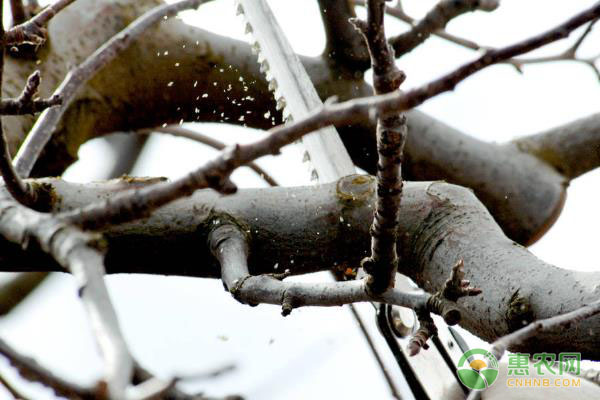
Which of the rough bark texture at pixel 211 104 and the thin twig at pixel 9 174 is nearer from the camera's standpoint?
the thin twig at pixel 9 174

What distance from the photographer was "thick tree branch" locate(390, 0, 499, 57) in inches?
57.8

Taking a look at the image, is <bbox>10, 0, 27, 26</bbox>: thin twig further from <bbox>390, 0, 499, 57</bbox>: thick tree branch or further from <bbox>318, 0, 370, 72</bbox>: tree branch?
<bbox>390, 0, 499, 57</bbox>: thick tree branch

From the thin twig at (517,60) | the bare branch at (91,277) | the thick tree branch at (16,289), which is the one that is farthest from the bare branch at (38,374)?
the thick tree branch at (16,289)

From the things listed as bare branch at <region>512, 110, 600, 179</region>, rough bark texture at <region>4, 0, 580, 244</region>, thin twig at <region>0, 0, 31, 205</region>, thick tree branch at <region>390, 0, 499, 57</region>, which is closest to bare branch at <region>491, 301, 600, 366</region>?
thin twig at <region>0, 0, 31, 205</region>

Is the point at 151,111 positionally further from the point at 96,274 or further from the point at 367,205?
the point at 96,274

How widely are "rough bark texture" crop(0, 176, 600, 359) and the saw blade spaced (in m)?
0.30

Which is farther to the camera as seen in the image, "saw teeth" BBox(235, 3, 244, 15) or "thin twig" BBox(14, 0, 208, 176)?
"saw teeth" BBox(235, 3, 244, 15)

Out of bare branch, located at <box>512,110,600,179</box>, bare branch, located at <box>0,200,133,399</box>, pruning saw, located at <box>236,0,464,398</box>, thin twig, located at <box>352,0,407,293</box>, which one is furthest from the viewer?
bare branch, located at <box>512,110,600,179</box>

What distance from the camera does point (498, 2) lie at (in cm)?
122

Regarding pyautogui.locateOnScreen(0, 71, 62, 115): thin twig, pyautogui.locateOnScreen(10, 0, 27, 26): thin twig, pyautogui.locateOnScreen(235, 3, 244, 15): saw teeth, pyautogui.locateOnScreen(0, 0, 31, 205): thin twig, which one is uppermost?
pyautogui.locateOnScreen(10, 0, 27, 26): thin twig

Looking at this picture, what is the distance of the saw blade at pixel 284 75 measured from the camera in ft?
4.09

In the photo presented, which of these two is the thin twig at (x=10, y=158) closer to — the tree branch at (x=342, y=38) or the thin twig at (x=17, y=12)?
A: the thin twig at (x=17, y=12)

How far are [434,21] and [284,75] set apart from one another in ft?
1.20

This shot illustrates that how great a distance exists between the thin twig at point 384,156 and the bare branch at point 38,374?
0.84 feet
